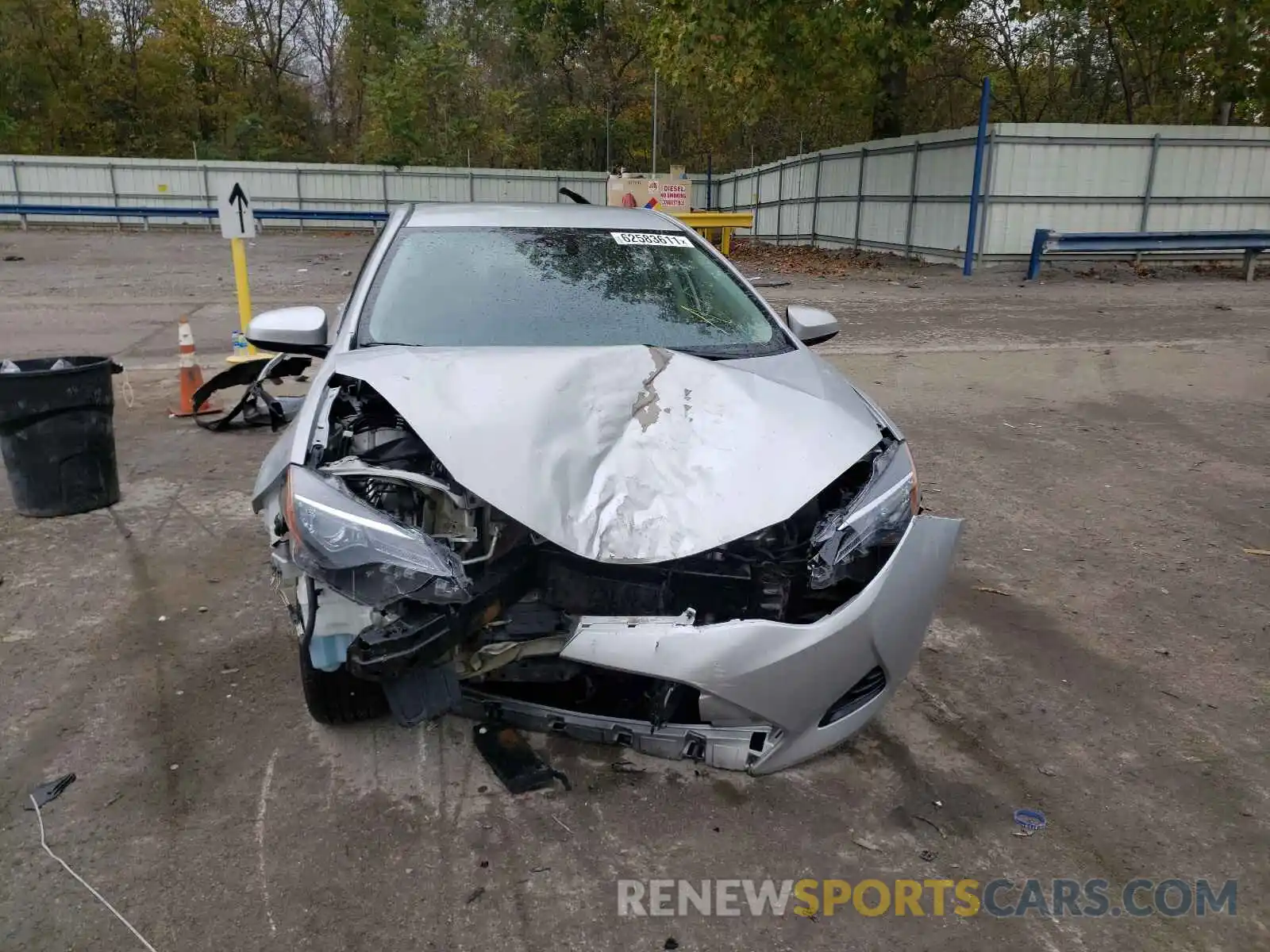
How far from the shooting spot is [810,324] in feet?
14.2

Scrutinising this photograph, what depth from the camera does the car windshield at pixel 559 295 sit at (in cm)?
362

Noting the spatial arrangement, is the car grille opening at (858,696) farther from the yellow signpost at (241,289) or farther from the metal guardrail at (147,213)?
the metal guardrail at (147,213)

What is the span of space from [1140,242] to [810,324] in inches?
561

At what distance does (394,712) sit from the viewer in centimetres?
264

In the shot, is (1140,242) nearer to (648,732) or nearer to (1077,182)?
(1077,182)

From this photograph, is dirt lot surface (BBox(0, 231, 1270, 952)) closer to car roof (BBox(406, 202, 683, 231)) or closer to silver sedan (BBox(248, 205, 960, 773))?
silver sedan (BBox(248, 205, 960, 773))

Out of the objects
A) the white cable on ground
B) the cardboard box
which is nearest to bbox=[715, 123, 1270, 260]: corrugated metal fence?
the cardboard box

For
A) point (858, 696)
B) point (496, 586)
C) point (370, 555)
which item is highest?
point (370, 555)

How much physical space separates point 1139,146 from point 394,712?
18.5 m

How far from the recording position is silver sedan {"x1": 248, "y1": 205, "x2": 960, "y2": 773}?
99.6 inches

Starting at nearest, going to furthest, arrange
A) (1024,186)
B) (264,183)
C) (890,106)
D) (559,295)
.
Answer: (559,295), (1024,186), (890,106), (264,183)

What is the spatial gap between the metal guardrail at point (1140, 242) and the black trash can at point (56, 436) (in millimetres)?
14853

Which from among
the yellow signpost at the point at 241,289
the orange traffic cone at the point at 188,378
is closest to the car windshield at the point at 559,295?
the orange traffic cone at the point at 188,378

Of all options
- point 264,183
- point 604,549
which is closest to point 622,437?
point 604,549
